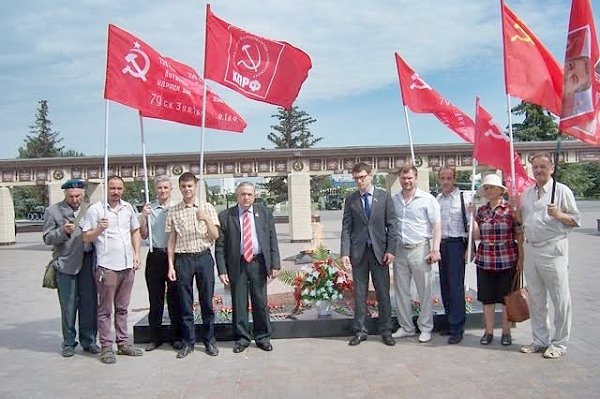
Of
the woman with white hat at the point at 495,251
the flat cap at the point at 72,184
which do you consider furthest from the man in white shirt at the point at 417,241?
the flat cap at the point at 72,184

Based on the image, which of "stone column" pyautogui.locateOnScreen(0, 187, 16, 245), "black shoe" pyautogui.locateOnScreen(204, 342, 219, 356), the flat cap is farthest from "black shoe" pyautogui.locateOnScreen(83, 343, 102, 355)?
"stone column" pyautogui.locateOnScreen(0, 187, 16, 245)

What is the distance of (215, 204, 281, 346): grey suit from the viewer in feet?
20.1

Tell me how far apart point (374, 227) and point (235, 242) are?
5.28 ft

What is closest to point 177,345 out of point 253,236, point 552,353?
point 253,236

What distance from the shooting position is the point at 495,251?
6.01m

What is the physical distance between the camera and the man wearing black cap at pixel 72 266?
6004 mm

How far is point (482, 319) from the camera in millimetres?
6844

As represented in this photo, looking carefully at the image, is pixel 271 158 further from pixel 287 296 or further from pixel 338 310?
pixel 338 310

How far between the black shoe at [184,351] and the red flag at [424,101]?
480 cm

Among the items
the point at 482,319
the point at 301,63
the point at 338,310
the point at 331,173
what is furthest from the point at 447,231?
the point at 331,173

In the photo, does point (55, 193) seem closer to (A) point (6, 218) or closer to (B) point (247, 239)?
(A) point (6, 218)

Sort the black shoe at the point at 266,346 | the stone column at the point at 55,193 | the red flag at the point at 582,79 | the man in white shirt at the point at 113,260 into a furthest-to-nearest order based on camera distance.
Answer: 1. the stone column at the point at 55,193
2. the black shoe at the point at 266,346
3. the man in white shirt at the point at 113,260
4. the red flag at the point at 582,79

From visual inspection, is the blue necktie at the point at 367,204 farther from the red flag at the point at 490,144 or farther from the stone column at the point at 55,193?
the stone column at the point at 55,193

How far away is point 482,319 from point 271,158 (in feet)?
49.1
